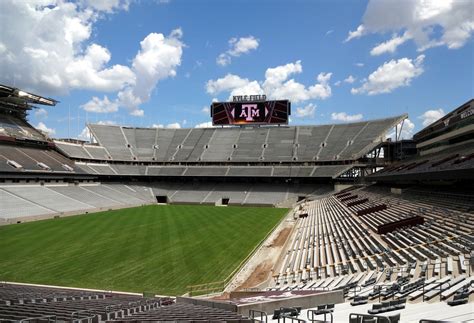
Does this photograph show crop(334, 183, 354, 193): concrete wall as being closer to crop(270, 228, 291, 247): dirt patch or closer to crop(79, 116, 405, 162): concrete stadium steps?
crop(79, 116, 405, 162): concrete stadium steps

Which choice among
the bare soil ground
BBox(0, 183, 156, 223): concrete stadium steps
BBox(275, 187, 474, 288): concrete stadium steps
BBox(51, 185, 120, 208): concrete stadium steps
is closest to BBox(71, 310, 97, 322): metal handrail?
BBox(275, 187, 474, 288): concrete stadium steps

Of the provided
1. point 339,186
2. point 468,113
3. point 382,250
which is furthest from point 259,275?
point 339,186

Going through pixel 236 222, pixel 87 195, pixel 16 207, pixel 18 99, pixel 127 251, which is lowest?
pixel 127 251

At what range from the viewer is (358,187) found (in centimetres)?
6225

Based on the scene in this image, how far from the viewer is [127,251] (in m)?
25.8

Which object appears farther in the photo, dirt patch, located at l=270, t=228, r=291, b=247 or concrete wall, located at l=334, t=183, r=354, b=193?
concrete wall, located at l=334, t=183, r=354, b=193

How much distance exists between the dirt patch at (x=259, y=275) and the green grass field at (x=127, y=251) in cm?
144

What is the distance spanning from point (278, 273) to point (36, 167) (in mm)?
47380

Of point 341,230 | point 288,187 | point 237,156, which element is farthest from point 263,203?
point 341,230

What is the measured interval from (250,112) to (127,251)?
186ft

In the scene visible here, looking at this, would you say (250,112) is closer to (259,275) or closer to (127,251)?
(127,251)

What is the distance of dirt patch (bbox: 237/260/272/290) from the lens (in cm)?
1907

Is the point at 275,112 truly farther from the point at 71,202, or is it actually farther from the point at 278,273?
the point at 278,273

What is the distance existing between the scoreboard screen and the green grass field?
40.4m
